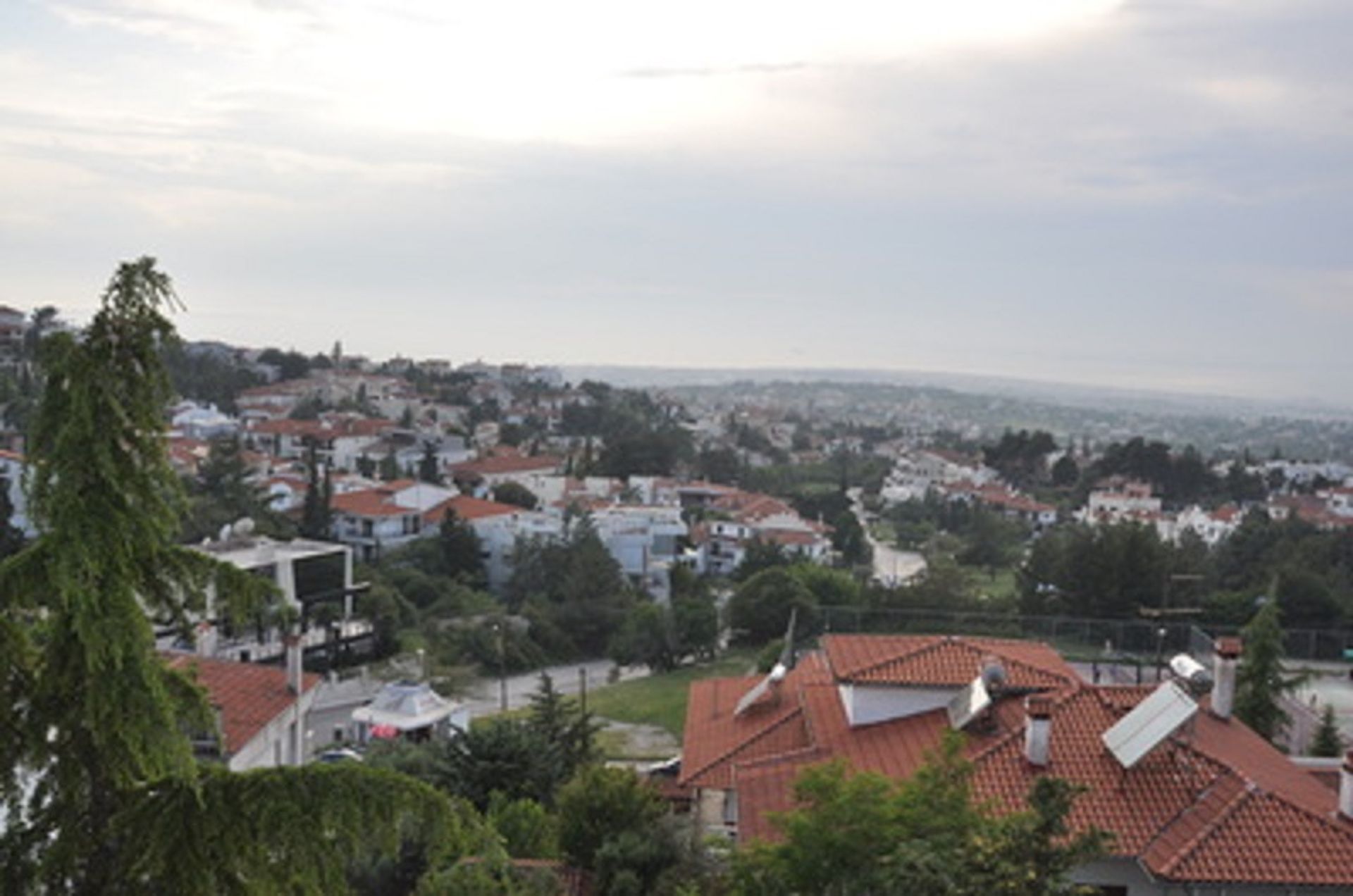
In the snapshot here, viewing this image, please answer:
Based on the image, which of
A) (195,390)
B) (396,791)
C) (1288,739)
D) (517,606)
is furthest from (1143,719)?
(195,390)

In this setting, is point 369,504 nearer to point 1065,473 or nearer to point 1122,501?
point 1122,501

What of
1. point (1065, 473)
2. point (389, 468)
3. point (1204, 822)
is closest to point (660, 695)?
point (1204, 822)

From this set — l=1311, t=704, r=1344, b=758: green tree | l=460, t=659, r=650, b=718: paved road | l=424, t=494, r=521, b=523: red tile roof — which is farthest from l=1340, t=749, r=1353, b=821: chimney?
l=424, t=494, r=521, b=523: red tile roof

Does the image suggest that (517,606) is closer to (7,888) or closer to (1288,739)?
(1288,739)

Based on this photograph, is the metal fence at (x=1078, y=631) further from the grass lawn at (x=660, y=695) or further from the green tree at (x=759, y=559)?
the green tree at (x=759, y=559)

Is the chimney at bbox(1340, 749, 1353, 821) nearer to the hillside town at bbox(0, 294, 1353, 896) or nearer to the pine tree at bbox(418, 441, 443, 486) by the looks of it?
the hillside town at bbox(0, 294, 1353, 896)

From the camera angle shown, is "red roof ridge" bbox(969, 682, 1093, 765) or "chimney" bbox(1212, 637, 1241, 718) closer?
"red roof ridge" bbox(969, 682, 1093, 765)

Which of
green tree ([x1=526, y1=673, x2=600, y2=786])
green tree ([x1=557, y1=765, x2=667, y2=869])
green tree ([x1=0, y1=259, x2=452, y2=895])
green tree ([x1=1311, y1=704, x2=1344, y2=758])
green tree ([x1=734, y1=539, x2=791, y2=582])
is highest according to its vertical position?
green tree ([x1=0, y1=259, x2=452, y2=895])

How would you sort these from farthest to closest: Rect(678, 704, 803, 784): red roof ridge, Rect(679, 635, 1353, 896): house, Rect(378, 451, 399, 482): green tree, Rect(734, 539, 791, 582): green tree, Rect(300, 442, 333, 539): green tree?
Rect(378, 451, 399, 482): green tree < Rect(734, 539, 791, 582): green tree < Rect(300, 442, 333, 539): green tree < Rect(678, 704, 803, 784): red roof ridge < Rect(679, 635, 1353, 896): house
